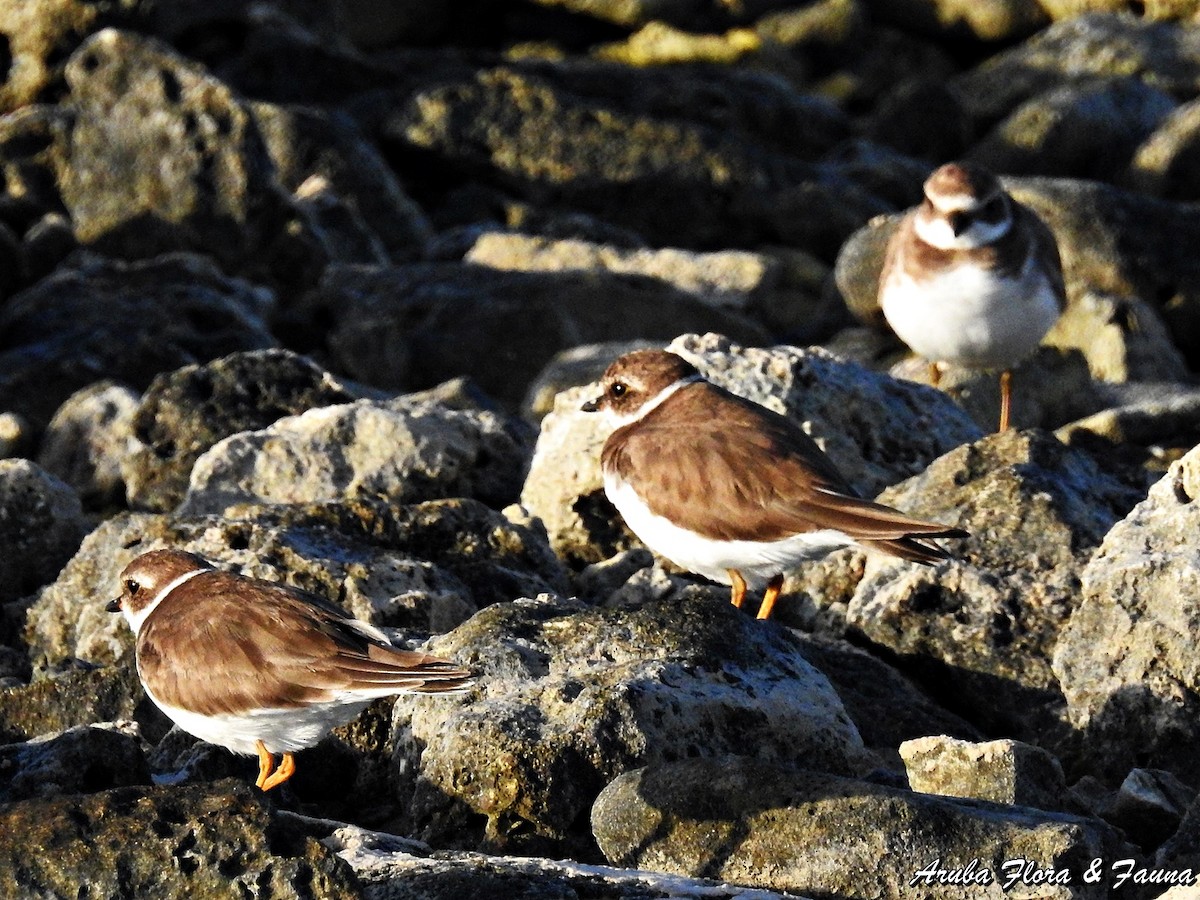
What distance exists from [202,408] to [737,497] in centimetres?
481

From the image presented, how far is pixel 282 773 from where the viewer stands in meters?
7.17

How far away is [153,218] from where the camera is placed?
18.2m

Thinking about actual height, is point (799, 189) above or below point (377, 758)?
below

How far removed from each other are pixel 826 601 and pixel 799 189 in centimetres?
1213

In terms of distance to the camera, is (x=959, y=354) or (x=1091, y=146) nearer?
(x=959, y=354)

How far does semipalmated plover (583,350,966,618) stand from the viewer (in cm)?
750

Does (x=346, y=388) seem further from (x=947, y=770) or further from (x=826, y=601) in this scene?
(x=947, y=770)

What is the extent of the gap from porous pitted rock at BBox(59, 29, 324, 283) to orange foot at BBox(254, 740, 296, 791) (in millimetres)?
11249

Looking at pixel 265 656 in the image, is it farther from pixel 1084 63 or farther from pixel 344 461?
pixel 1084 63

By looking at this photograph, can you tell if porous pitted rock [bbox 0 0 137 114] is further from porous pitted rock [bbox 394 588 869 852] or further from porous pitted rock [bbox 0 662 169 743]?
porous pitted rock [bbox 394 588 869 852]

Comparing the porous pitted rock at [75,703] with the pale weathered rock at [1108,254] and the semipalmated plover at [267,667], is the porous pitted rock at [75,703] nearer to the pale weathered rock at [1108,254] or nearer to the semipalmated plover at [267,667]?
the semipalmated plover at [267,667]

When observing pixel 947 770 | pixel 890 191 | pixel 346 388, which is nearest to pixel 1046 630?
pixel 947 770

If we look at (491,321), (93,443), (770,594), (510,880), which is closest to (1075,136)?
(491,321)

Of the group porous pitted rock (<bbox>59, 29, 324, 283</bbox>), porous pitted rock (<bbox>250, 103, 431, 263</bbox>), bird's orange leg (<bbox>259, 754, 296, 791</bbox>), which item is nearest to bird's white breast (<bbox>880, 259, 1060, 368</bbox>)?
bird's orange leg (<bbox>259, 754, 296, 791</bbox>)
